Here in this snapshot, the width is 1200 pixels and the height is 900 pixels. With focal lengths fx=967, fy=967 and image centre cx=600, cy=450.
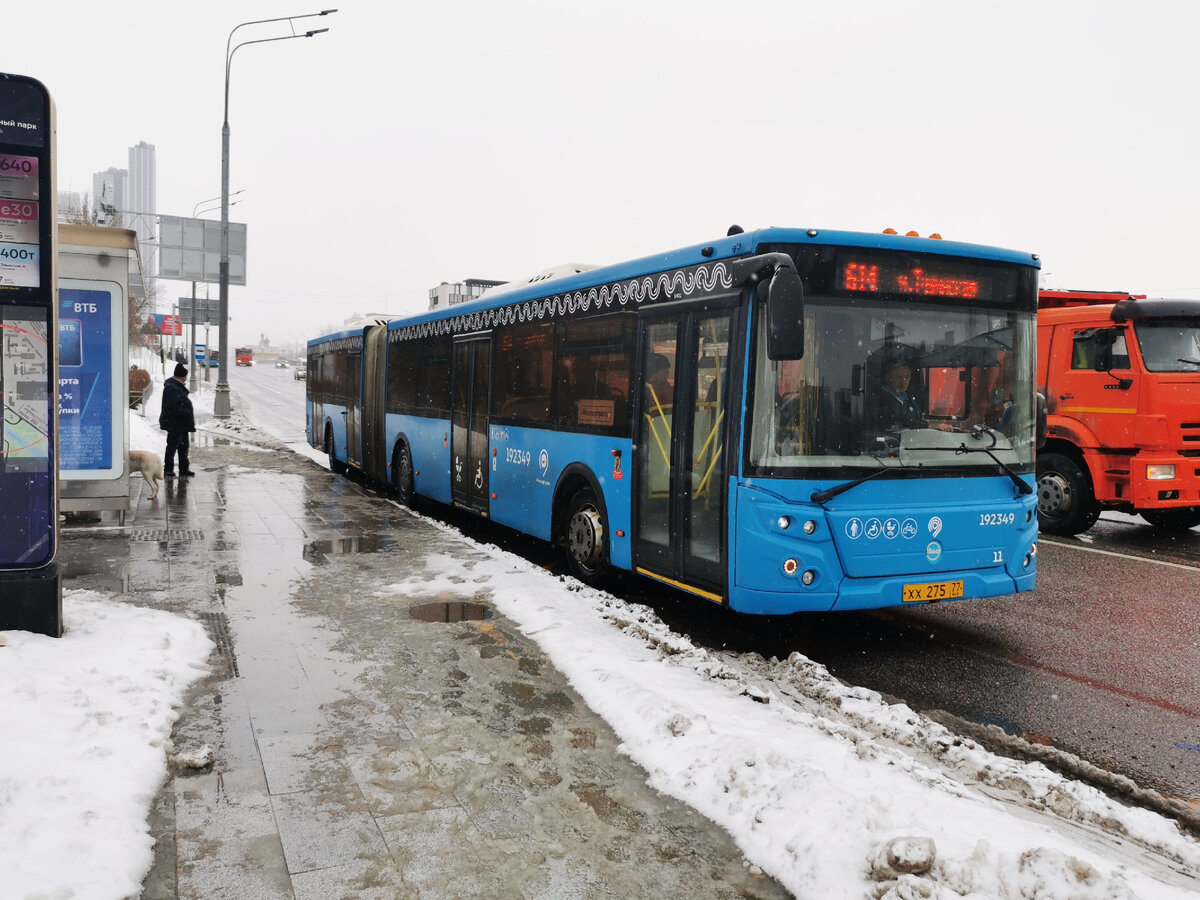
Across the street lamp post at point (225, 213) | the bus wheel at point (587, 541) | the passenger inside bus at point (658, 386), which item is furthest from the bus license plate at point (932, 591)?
the street lamp post at point (225, 213)

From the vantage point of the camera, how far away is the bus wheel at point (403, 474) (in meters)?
14.3

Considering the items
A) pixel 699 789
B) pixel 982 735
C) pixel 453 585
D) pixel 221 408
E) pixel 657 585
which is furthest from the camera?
pixel 221 408

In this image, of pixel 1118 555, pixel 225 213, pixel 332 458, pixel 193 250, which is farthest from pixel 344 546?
pixel 193 250

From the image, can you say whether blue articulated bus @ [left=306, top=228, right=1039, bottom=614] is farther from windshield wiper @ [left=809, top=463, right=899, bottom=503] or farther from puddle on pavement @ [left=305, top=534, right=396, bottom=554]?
puddle on pavement @ [left=305, top=534, right=396, bottom=554]

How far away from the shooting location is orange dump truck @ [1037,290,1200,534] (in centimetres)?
1132

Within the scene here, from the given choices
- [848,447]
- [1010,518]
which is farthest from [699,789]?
[1010,518]

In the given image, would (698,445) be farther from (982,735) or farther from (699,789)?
(699,789)

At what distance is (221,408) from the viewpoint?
31.8m

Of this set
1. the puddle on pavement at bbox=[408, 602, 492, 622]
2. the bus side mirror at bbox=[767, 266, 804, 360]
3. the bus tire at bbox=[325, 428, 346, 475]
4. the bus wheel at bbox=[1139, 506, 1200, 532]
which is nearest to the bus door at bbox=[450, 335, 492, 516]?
the puddle on pavement at bbox=[408, 602, 492, 622]

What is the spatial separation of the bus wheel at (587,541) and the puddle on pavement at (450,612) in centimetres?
132

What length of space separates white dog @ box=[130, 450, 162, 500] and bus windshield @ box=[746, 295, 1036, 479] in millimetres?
9451

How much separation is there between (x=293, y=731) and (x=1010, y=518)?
16.4 ft

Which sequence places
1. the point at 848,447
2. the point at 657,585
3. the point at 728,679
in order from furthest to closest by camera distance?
1. the point at 657,585
2. the point at 848,447
3. the point at 728,679

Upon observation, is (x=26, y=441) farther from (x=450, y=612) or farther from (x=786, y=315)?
(x=786, y=315)
